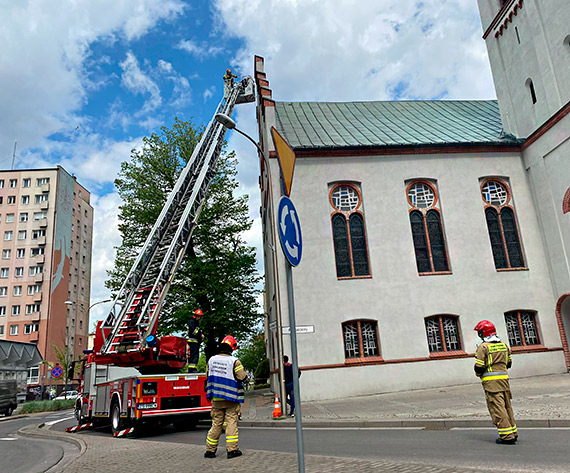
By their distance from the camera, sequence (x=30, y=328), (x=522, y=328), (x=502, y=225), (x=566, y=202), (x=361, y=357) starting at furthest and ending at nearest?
(x=30, y=328), (x=502, y=225), (x=522, y=328), (x=566, y=202), (x=361, y=357)

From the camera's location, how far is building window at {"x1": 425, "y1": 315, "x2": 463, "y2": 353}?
17.8 m

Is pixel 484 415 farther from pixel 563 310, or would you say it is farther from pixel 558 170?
pixel 558 170

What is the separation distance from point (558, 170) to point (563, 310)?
→ 18.5ft

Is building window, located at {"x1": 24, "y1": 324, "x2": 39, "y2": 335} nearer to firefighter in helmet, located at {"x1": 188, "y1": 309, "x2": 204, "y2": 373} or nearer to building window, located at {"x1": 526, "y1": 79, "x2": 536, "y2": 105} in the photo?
firefighter in helmet, located at {"x1": 188, "y1": 309, "x2": 204, "y2": 373}

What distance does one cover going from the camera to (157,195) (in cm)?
2425

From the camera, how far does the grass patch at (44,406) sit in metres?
27.1

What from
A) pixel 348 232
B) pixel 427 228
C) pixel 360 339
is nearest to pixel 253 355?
pixel 348 232

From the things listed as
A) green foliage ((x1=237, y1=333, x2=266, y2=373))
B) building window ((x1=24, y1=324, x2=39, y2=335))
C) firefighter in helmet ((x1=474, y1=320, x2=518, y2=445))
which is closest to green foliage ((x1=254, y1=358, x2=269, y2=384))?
green foliage ((x1=237, y1=333, x2=266, y2=373))

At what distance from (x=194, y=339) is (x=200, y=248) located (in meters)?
13.8

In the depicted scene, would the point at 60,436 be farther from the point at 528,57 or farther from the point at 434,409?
the point at 528,57

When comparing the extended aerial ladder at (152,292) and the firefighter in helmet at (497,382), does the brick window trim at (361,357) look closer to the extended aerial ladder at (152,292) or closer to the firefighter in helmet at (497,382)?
the extended aerial ladder at (152,292)

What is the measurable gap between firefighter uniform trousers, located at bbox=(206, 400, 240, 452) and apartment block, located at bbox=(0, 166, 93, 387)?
50.3 meters

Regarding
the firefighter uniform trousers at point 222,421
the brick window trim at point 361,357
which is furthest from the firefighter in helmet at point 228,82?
the firefighter uniform trousers at point 222,421

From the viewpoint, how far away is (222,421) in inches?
263
